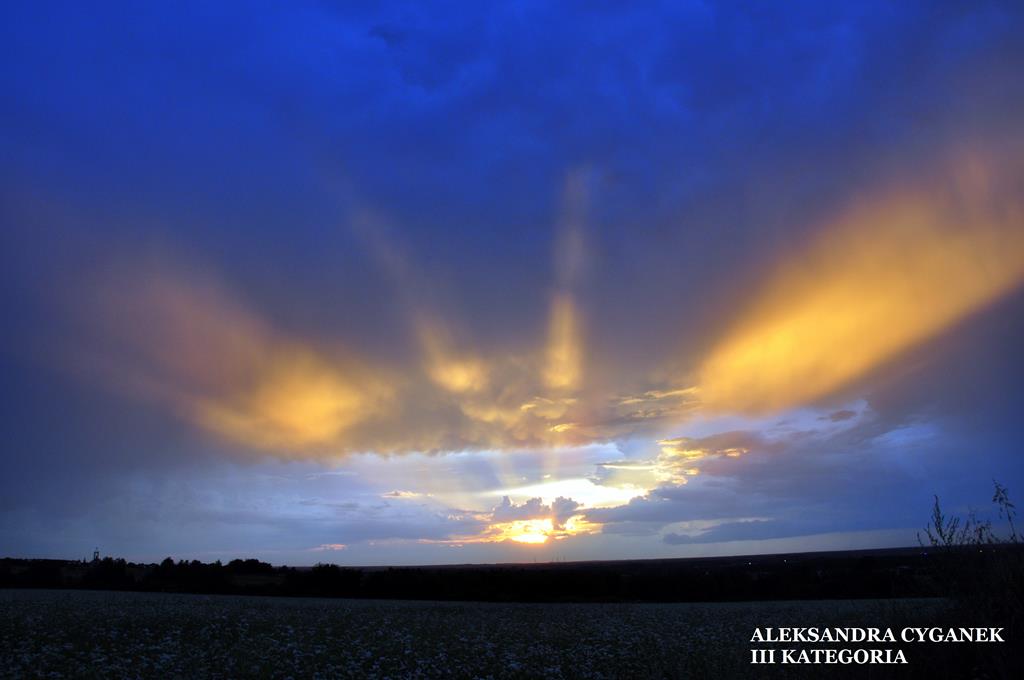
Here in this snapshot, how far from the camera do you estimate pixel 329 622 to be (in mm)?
37344

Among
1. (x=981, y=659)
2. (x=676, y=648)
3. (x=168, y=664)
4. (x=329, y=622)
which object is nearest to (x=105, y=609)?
(x=329, y=622)

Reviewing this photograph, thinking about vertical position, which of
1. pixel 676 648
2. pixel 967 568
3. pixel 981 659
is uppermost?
pixel 967 568

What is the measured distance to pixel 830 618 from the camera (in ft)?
132

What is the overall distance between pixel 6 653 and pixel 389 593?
4603cm

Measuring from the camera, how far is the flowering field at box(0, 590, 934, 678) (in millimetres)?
25450

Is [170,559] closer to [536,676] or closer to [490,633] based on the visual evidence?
[490,633]

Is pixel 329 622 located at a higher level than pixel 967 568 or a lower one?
lower

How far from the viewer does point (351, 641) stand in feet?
104

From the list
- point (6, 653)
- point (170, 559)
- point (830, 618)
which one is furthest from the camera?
Answer: point (170, 559)

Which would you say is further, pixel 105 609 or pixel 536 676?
pixel 105 609

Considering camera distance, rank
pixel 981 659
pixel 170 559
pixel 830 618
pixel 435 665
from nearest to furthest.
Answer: pixel 981 659 < pixel 435 665 < pixel 830 618 < pixel 170 559

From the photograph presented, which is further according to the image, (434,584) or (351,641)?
(434,584)

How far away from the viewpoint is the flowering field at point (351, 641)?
25.5m

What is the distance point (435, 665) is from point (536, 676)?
441 cm
